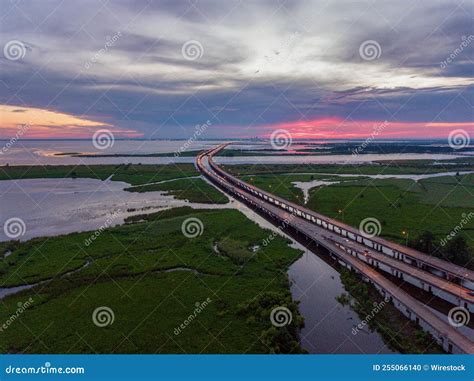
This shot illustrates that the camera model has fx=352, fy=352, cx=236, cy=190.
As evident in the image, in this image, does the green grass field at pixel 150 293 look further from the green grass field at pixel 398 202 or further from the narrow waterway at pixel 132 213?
the green grass field at pixel 398 202

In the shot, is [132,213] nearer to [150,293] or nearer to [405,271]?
[150,293]

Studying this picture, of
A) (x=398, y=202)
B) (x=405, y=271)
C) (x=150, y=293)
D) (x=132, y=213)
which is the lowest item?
(x=132, y=213)

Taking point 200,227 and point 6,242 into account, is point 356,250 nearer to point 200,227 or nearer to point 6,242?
point 200,227

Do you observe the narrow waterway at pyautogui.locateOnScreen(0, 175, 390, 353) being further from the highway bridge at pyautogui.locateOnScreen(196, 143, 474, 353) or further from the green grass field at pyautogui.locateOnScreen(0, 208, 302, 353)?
the highway bridge at pyautogui.locateOnScreen(196, 143, 474, 353)

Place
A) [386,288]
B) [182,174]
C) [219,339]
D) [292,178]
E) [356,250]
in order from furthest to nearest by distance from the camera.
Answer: [182,174], [292,178], [356,250], [386,288], [219,339]

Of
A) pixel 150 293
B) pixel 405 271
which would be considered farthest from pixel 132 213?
pixel 405 271

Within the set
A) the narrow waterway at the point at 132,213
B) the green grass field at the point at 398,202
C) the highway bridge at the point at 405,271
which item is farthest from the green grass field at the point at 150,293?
the green grass field at the point at 398,202

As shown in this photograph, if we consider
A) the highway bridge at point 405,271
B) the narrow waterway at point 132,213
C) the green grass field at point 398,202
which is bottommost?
the narrow waterway at point 132,213
